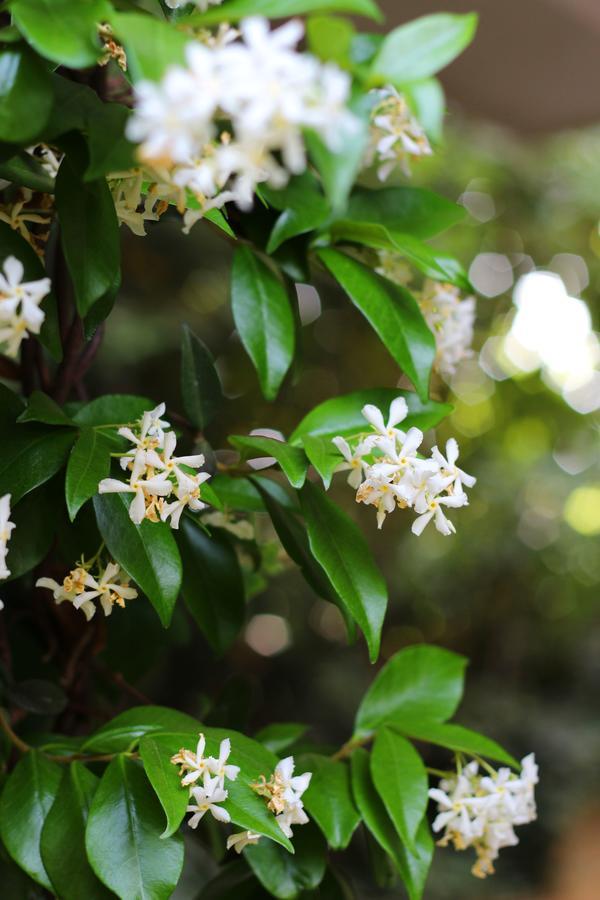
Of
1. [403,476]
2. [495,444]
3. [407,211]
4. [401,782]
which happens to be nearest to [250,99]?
[403,476]

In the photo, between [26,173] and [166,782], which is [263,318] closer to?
[26,173]

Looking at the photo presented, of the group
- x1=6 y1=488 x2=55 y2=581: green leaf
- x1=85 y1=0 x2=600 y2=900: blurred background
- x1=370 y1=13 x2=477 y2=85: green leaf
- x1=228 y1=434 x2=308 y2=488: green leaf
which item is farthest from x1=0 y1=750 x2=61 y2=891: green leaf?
x1=85 y1=0 x2=600 y2=900: blurred background

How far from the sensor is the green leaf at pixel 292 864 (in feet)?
1.93

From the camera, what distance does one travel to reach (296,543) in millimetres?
603

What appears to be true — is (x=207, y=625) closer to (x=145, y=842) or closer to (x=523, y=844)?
(x=145, y=842)

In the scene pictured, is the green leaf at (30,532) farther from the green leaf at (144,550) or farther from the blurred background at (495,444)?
the blurred background at (495,444)

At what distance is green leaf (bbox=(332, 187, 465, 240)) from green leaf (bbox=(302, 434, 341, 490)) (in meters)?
0.20

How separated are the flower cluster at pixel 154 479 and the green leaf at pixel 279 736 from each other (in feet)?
0.95

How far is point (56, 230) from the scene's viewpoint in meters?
0.61

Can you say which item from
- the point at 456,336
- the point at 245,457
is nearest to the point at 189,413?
the point at 245,457

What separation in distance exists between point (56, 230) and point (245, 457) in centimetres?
21

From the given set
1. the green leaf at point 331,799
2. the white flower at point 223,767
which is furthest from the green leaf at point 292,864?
the white flower at point 223,767

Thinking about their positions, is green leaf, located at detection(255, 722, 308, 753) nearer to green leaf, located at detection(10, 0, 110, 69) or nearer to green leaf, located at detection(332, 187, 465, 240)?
green leaf, located at detection(332, 187, 465, 240)

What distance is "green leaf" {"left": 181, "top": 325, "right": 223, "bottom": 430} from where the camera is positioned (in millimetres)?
653
